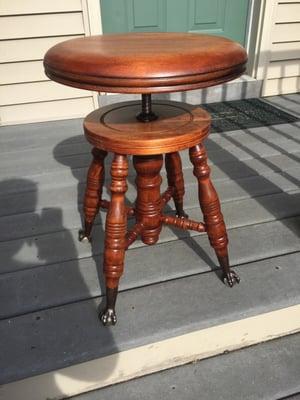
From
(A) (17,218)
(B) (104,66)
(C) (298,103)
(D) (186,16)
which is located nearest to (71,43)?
(B) (104,66)

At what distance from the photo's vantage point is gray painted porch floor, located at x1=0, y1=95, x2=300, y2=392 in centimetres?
117

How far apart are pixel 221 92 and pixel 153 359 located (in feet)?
9.15

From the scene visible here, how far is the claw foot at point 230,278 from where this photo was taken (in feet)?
4.44

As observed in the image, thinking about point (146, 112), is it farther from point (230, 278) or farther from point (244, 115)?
point (244, 115)

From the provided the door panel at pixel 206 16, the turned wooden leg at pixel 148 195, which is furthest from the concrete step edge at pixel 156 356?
the door panel at pixel 206 16

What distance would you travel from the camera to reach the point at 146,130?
1.12 metres

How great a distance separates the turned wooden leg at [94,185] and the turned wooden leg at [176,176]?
0.31 m

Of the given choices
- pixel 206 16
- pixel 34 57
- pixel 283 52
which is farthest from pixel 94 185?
pixel 283 52

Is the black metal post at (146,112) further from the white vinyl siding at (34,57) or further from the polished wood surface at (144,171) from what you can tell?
the white vinyl siding at (34,57)

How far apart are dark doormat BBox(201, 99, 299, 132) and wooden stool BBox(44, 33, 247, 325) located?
5.01ft

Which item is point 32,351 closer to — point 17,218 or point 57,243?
point 57,243

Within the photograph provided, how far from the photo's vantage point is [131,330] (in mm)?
1187

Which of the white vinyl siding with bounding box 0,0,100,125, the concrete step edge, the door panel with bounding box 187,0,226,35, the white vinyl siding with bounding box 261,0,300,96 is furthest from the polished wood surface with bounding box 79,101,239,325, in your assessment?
the white vinyl siding with bounding box 261,0,300,96

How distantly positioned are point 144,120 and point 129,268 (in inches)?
24.0
